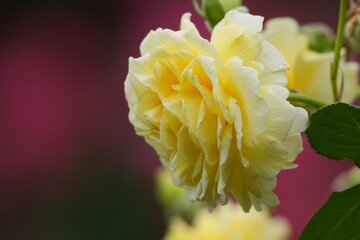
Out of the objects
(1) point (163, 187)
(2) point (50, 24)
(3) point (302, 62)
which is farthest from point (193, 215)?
(2) point (50, 24)

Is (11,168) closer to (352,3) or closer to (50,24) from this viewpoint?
(50,24)

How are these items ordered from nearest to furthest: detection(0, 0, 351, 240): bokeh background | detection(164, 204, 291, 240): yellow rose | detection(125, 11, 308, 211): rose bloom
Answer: detection(125, 11, 308, 211): rose bloom
detection(164, 204, 291, 240): yellow rose
detection(0, 0, 351, 240): bokeh background

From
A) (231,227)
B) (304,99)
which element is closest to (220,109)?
(304,99)

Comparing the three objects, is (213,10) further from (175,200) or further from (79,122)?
(79,122)

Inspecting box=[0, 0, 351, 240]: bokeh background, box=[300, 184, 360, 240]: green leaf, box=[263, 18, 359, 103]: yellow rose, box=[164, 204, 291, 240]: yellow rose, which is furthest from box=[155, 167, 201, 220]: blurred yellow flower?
box=[0, 0, 351, 240]: bokeh background

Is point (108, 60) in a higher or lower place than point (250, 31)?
lower

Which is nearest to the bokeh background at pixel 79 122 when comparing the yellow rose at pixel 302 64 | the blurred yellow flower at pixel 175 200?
the blurred yellow flower at pixel 175 200

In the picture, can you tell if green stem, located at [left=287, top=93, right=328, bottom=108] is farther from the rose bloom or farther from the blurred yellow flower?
the blurred yellow flower
